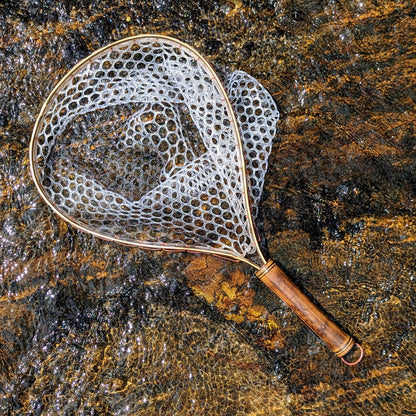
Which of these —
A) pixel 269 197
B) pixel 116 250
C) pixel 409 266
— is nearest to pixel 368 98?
pixel 269 197

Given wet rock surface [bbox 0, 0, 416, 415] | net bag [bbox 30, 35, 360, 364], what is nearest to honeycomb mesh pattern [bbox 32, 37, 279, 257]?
net bag [bbox 30, 35, 360, 364]

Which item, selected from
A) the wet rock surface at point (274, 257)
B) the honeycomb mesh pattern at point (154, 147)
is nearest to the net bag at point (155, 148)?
the honeycomb mesh pattern at point (154, 147)

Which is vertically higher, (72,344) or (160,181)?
(160,181)

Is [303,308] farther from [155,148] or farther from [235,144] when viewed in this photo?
[155,148]

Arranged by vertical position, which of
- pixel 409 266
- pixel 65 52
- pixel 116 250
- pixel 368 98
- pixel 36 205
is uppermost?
pixel 65 52

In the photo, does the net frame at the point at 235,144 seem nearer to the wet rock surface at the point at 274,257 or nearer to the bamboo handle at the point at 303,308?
the bamboo handle at the point at 303,308

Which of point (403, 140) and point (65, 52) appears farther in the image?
point (65, 52)

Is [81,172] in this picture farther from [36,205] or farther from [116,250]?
[116,250]

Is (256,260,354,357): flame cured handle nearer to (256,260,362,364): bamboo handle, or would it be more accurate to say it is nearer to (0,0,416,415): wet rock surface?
(256,260,362,364): bamboo handle

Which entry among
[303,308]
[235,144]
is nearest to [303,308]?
[303,308]
